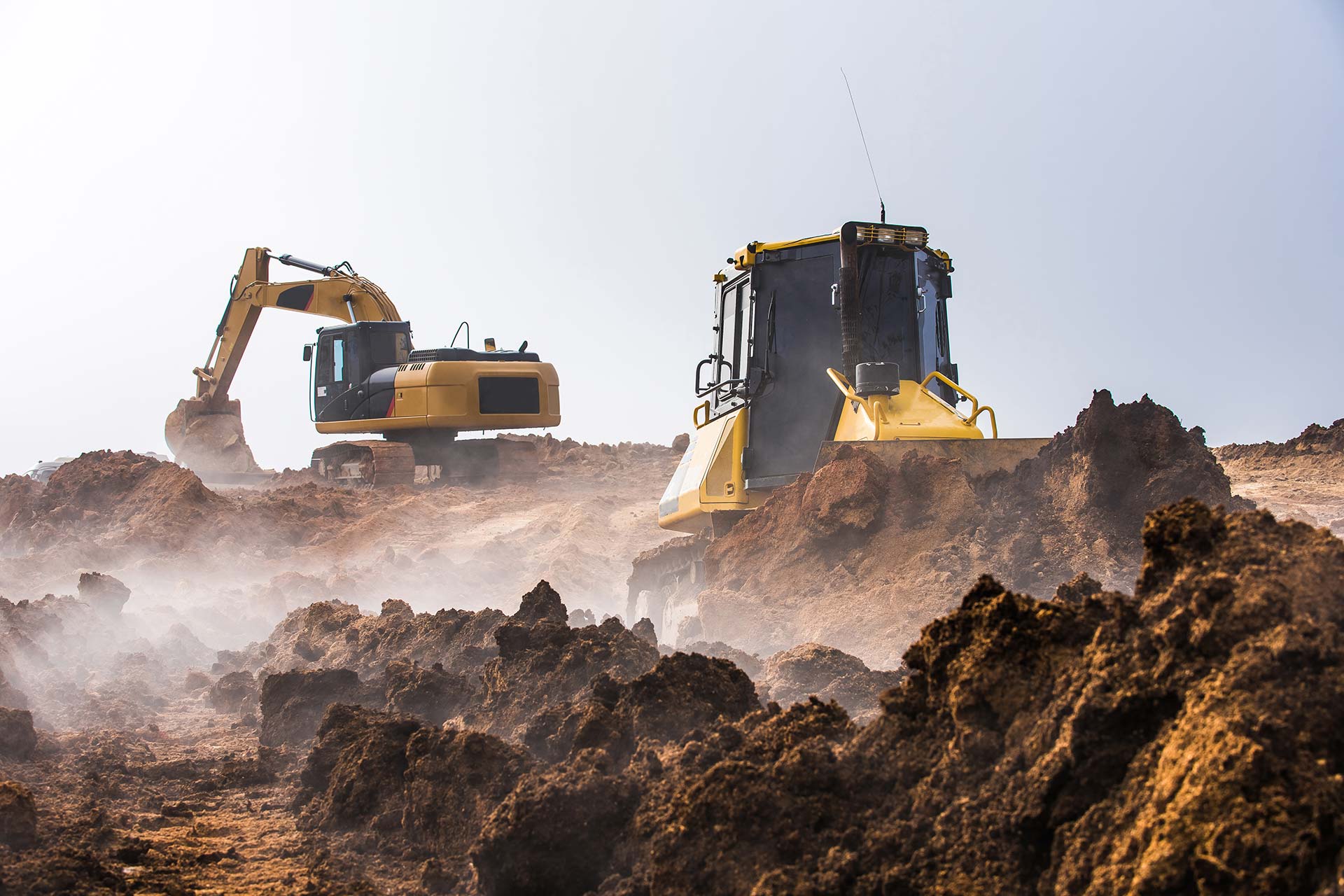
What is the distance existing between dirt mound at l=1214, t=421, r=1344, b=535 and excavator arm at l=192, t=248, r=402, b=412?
1481 centimetres

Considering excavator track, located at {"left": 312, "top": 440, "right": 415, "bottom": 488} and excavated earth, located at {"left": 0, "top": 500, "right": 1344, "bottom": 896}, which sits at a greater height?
excavator track, located at {"left": 312, "top": 440, "right": 415, "bottom": 488}

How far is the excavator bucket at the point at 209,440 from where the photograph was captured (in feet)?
75.0

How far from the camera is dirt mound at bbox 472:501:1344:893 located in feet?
6.16

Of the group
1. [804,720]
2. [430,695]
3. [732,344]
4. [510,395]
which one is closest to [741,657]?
Answer: [430,695]

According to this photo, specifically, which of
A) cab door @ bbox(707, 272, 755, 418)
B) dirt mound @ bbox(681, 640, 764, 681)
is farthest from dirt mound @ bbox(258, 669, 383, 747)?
cab door @ bbox(707, 272, 755, 418)

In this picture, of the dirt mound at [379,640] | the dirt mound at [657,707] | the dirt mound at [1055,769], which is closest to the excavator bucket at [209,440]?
the dirt mound at [379,640]

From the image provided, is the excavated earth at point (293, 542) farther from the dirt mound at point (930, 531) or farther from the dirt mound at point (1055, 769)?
Answer: the dirt mound at point (1055, 769)

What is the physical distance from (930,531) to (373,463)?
47.0 ft

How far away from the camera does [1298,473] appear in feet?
49.6

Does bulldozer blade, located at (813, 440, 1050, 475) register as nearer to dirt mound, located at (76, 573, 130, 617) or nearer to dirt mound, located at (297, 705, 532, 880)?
dirt mound, located at (297, 705, 532, 880)

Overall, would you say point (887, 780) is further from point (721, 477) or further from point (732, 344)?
point (732, 344)

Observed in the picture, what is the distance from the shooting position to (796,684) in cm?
525

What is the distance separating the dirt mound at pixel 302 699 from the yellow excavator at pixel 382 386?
14.2 m

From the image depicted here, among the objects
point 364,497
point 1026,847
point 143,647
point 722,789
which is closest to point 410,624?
point 143,647
